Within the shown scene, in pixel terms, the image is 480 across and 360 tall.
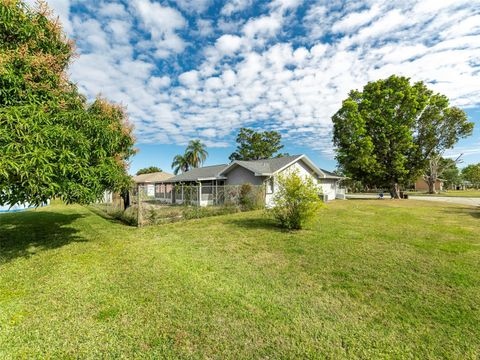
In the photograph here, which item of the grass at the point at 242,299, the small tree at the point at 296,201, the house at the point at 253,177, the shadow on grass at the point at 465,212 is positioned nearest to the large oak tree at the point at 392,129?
the house at the point at 253,177

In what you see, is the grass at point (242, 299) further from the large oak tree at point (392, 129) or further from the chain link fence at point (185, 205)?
the large oak tree at point (392, 129)

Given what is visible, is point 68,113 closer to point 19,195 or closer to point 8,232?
point 19,195

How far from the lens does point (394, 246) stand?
6.83 meters

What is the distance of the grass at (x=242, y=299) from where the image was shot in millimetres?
2795

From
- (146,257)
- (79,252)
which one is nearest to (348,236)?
(146,257)

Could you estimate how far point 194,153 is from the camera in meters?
45.8

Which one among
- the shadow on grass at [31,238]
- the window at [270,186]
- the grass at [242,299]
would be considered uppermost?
the window at [270,186]

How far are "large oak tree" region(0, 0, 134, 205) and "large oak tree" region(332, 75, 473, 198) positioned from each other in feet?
87.4

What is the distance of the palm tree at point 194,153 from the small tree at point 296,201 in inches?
1502

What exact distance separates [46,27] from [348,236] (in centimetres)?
1112

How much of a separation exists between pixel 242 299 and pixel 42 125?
5495 millimetres

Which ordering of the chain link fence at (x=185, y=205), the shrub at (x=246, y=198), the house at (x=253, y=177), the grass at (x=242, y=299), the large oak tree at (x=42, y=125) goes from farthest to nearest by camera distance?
the house at (x=253, y=177) → the shrub at (x=246, y=198) → the chain link fence at (x=185, y=205) → the large oak tree at (x=42, y=125) → the grass at (x=242, y=299)

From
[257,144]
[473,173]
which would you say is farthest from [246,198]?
[473,173]

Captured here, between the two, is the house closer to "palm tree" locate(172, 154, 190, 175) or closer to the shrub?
the shrub
